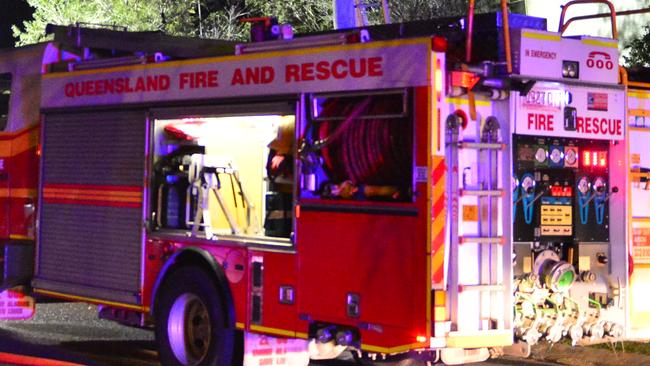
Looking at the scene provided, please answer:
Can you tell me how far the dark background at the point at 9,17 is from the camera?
124ft

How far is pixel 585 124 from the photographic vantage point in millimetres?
8609

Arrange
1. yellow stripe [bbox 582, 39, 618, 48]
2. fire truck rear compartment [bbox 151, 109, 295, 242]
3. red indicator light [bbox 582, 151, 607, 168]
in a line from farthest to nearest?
fire truck rear compartment [bbox 151, 109, 295, 242], red indicator light [bbox 582, 151, 607, 168], yellow stripe [bbox 582, 39, 618, 48]

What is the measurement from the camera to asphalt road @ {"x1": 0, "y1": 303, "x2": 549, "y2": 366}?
425 inches

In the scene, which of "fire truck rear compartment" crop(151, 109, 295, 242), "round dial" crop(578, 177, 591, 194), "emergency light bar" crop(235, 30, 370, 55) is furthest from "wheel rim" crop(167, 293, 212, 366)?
"round dial" crop(578, 177, 591, 194)

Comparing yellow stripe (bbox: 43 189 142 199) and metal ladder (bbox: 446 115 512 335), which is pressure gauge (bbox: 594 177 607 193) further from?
yellow stripe (bbox: 43 189 142 199)

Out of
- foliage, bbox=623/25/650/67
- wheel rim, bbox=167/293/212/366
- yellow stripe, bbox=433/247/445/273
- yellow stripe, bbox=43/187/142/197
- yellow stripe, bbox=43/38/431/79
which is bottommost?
wheel rim, bbox=167/293/212/366

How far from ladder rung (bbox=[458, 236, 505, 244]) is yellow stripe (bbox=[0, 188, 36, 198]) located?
16.6ft

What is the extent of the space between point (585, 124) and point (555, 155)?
317 mm

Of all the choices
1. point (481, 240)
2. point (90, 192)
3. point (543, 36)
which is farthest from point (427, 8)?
point (481, 240)

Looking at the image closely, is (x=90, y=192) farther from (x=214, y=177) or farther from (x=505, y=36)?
(x=505, y=36)

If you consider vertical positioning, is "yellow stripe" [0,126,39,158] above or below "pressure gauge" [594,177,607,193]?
above

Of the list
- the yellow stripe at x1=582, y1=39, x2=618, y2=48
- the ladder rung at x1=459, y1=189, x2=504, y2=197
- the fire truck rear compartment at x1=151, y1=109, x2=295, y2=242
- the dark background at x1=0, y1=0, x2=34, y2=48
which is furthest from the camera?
the dark background at x1=0, y1=0, x2=34, y2=48

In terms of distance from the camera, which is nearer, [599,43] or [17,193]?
[599,43]

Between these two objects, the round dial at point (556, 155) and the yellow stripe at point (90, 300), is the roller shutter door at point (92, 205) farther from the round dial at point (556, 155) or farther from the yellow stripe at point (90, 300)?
the round dial at point (556, 155)
